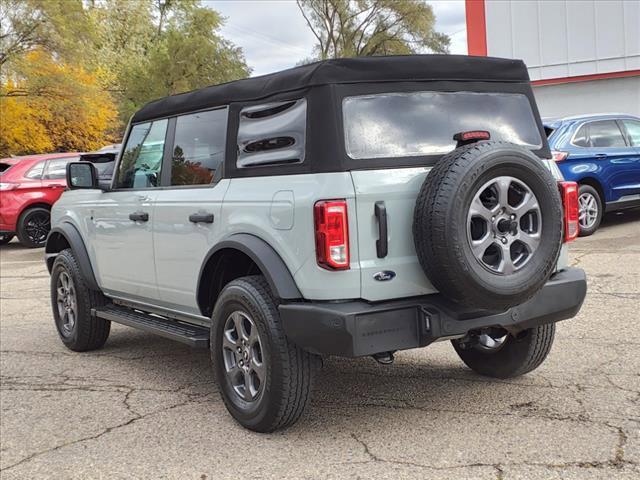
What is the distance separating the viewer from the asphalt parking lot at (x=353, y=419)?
3672mm

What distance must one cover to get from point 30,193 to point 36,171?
0.50 m

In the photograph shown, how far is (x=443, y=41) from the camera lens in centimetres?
5038

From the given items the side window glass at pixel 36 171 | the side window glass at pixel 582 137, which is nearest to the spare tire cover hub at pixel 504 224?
the side window glass at pixel 582 137

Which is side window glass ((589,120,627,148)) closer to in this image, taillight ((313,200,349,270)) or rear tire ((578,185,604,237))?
rear tire ((578,185,604,237))

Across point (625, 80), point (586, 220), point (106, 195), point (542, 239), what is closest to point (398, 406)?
point (542, 239)

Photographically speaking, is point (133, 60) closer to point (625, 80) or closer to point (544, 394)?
point (625, 80)

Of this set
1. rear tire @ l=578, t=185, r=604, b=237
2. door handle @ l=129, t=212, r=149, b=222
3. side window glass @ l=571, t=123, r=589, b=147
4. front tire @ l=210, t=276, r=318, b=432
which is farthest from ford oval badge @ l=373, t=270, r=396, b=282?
side window glass @ l=571, t=123, r=589, b=147

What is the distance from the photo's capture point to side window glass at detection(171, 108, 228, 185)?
465 cm

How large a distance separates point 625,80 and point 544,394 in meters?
15.7

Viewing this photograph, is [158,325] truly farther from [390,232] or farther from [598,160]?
[598,160]

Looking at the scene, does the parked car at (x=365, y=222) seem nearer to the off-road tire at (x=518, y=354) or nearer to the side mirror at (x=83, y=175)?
the off-road tire at (x=518, y=354)

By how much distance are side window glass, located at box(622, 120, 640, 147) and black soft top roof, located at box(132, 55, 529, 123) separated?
7.48 meters

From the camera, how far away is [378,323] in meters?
3.68

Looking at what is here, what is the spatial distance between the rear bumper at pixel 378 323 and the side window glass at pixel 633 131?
26.6 ft
